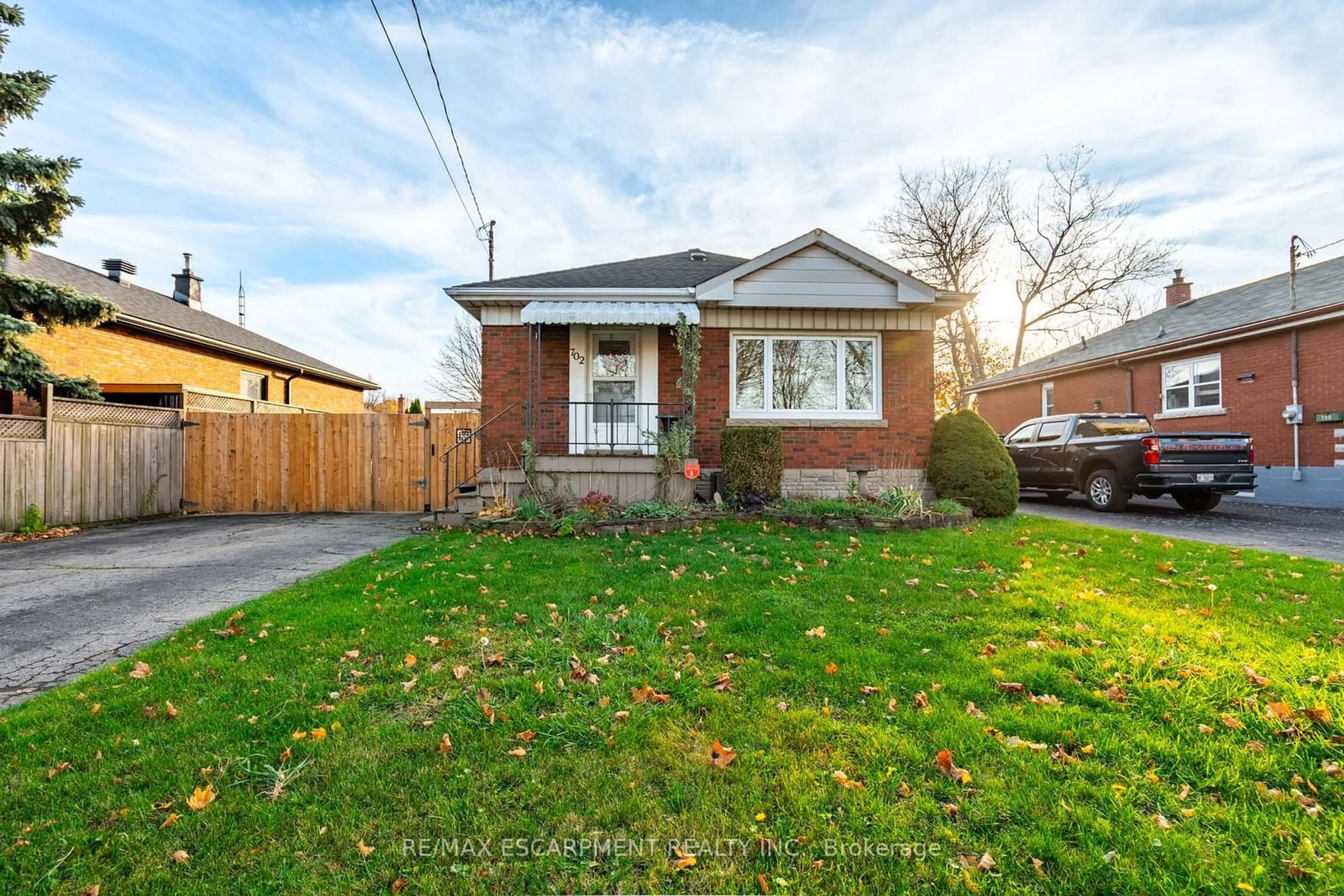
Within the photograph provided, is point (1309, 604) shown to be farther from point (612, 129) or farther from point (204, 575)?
point (612, 129)

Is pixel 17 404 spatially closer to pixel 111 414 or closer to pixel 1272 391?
pixel 111 414

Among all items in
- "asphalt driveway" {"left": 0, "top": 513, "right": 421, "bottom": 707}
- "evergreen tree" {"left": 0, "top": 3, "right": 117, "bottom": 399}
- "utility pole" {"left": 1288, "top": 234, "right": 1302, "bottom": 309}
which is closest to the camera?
"asphalt driveway" {"left": 0, "top": 513, "right": 421, "bottom": 707}

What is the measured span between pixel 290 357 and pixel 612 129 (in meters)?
14.1

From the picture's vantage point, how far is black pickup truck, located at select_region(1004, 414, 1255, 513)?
31.8 ft

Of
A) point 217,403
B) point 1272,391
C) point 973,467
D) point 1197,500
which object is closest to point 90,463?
point 217,403

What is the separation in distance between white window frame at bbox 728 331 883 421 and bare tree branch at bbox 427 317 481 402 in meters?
26.7

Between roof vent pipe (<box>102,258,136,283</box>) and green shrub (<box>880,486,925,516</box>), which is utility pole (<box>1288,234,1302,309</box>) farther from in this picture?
roof vent pipe (<box>102,258,136,283</box>)

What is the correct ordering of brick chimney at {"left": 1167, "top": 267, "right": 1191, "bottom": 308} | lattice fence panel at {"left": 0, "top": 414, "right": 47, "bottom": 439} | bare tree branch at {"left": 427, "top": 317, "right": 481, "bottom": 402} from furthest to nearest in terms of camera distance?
bare tree branch at {"left": 427, "top": 317, "right": 481, "bottom": 402} → brick chimney at {"left": 1167, "top": 267, "right": 1191, "bottom": 308} → lattice fence panel at {"left": 0, "top": 414, "right": 47, "bottom": 439}

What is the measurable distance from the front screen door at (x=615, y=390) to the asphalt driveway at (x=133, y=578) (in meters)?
3.69

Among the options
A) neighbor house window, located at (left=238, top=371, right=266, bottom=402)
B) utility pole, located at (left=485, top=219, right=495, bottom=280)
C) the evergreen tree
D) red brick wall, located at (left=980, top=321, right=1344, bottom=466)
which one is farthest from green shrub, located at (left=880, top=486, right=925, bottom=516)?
neighbor house window, located at (left=238, top=371, right=266, bottom=402)

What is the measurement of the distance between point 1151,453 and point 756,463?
7.58m

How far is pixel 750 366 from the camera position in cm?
1022

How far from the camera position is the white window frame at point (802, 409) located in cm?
1007

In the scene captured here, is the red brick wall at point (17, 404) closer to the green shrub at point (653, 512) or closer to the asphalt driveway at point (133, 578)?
the asphalt driveway at point (133, 578)
